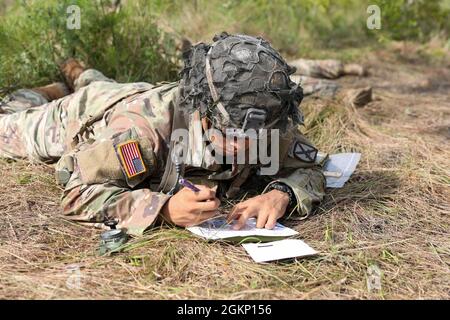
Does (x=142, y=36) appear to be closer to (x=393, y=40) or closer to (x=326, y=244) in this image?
(x=326, y=244)

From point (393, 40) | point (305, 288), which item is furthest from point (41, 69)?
point (393, 40)

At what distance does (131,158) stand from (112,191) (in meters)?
0.17

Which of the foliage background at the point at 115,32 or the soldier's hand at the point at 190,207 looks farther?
the foliage background at the point at 115,32

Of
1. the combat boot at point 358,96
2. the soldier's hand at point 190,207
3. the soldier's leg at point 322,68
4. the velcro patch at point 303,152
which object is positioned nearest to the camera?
the soldier's hand at point 190,207

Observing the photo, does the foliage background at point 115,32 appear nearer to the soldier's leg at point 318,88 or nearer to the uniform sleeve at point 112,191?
the soldier's leg at point 318,88

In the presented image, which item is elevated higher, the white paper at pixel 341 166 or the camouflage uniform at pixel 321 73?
the camouflage uniform at pixel 321 73

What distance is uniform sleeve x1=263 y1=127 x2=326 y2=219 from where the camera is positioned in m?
2.78

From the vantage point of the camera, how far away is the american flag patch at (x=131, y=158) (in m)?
2.45

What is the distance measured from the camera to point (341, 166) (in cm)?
340

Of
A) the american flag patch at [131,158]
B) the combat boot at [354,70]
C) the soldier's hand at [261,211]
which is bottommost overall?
the combat boot at [354,70]

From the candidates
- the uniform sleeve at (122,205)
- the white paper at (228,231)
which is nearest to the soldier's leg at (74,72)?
the uniform sleeve at (122,205)

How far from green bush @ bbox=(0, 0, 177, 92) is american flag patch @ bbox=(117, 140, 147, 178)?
6.27ft

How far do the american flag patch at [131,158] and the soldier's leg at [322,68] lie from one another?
3.08m

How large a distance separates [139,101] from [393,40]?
5066 mm
